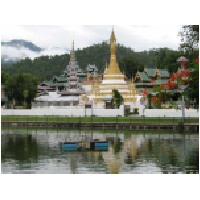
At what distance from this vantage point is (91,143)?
23.1m

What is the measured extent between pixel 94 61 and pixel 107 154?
6008cm

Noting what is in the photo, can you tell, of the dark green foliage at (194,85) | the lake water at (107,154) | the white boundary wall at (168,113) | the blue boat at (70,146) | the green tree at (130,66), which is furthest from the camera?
the green tree at (130,66)

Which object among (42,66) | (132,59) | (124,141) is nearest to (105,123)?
(124,141)

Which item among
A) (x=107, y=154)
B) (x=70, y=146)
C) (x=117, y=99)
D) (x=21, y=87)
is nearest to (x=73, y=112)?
(x=117, y=99)

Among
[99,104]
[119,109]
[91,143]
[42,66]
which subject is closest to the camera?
[91,143]

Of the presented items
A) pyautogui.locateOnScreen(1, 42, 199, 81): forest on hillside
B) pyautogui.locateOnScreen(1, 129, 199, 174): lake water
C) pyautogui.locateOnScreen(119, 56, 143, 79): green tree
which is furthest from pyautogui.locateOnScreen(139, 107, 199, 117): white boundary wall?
pyautogui.locateOnScreen(119, 56, 143, 79): green tree

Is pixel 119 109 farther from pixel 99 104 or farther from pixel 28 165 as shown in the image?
pixel 28 165

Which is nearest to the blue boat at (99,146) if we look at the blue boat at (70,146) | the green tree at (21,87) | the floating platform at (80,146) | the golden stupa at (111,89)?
the floating platform at (80,146)

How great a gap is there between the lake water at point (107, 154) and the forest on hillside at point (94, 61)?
35317 millimetres

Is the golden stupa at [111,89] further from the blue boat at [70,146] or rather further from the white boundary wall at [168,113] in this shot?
the blue boat at [70,146]

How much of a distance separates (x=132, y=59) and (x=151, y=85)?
8.96 meters

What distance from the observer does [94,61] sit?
81.8m

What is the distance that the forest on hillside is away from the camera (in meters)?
67.4

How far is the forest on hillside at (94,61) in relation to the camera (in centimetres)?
6736
